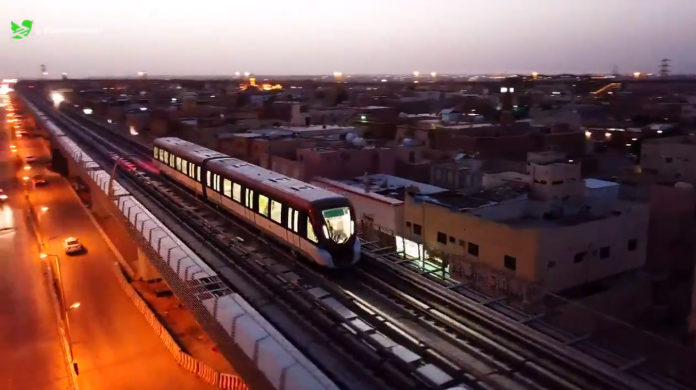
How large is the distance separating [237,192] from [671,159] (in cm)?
2569

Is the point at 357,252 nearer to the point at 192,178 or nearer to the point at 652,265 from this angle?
the point at 192,178

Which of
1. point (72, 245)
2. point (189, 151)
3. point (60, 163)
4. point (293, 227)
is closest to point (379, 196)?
point (189, 151)

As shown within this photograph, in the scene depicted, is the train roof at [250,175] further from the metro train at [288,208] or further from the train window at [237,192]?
the train window at [237,192]

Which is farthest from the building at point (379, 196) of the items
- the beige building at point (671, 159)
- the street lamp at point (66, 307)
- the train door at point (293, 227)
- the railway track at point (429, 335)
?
the beige building at point (671, 159)

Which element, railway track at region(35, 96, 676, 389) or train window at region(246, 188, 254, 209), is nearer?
railway track at region(35, 96, 676, 389)

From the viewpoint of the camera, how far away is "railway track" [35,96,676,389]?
8367 mm

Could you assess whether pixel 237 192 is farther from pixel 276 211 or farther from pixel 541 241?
pixel 541 241

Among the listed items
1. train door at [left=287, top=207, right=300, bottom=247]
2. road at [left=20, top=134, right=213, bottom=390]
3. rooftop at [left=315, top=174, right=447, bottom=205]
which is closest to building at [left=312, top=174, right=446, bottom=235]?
rooftop at [left=315, top=174, right=447, bottom=205]

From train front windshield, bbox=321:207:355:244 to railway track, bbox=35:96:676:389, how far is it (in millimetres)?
870

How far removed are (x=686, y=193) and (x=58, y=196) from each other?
3662 cm

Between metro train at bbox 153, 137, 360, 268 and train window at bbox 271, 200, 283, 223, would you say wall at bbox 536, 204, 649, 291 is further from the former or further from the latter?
train window at bbox 271, 200, 283, 223

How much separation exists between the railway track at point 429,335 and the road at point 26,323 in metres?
6.85

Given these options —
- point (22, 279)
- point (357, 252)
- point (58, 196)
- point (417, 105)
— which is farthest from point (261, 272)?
point (417, 105)

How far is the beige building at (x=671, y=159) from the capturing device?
1212 inches
